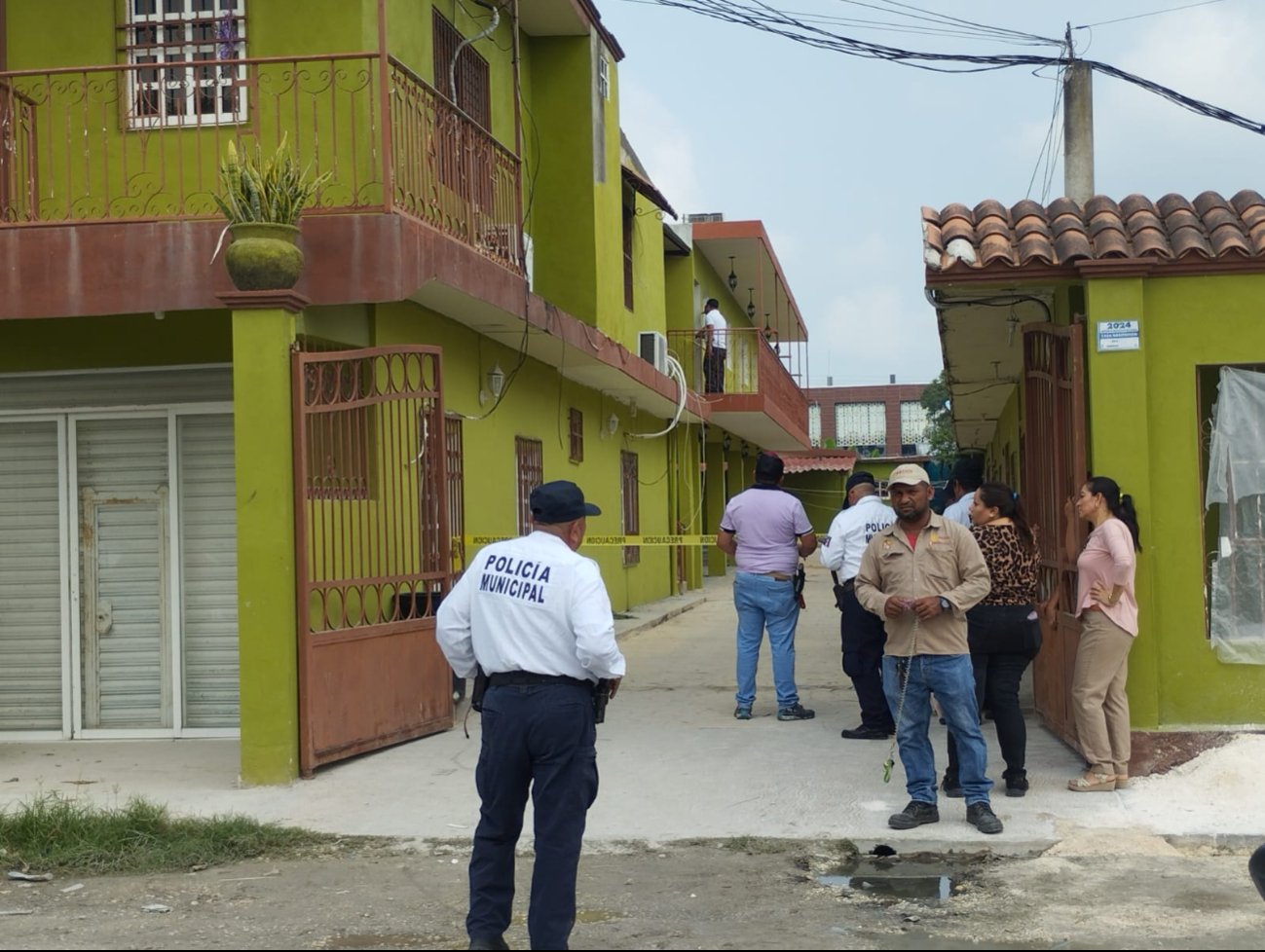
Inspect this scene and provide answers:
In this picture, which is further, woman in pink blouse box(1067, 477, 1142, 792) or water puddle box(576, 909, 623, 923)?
woman in pink blouse box(1067, 477, 1142, 792)

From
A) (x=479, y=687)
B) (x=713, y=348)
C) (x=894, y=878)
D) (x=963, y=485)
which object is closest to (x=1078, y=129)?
(x=963, y=485)

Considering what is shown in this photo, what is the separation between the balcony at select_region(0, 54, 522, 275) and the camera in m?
10.2

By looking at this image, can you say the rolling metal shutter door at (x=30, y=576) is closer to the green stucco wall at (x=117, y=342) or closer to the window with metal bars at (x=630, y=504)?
the green stucco wall at (x=117, y=342)

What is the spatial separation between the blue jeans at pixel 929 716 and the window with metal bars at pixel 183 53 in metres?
6.59

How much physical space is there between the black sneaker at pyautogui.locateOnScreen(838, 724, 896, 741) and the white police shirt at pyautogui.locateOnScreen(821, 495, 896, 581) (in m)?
1.07

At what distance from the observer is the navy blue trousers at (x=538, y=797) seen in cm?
509

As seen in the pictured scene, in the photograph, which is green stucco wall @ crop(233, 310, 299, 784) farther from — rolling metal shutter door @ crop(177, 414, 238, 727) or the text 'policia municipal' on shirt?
the text 'policia municipal' on shirt

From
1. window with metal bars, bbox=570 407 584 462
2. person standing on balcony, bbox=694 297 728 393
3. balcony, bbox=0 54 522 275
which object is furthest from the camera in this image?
person standing on balcony, bbox=694 297 728 393

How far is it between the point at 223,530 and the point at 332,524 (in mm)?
1684

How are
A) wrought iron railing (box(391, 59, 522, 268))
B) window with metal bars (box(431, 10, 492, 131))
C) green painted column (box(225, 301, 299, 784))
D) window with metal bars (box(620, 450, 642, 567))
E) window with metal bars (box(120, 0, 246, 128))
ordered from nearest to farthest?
green painted column (box(225, 301, 299, 784))
wrought iron railing (box(391, 59, 522, 268))
window with metal bars (box(120, 0, 246, 128))
window with metal bars (box(431, 10, 492, 131))
window with metal bars (box(620, 450, 642, 567))

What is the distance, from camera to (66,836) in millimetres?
7227

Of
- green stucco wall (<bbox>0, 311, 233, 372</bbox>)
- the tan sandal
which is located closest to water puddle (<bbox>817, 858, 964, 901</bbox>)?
the tan sandal

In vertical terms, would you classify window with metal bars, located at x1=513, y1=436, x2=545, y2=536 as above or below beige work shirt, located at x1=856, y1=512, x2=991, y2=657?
above

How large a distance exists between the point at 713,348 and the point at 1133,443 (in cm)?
1706
